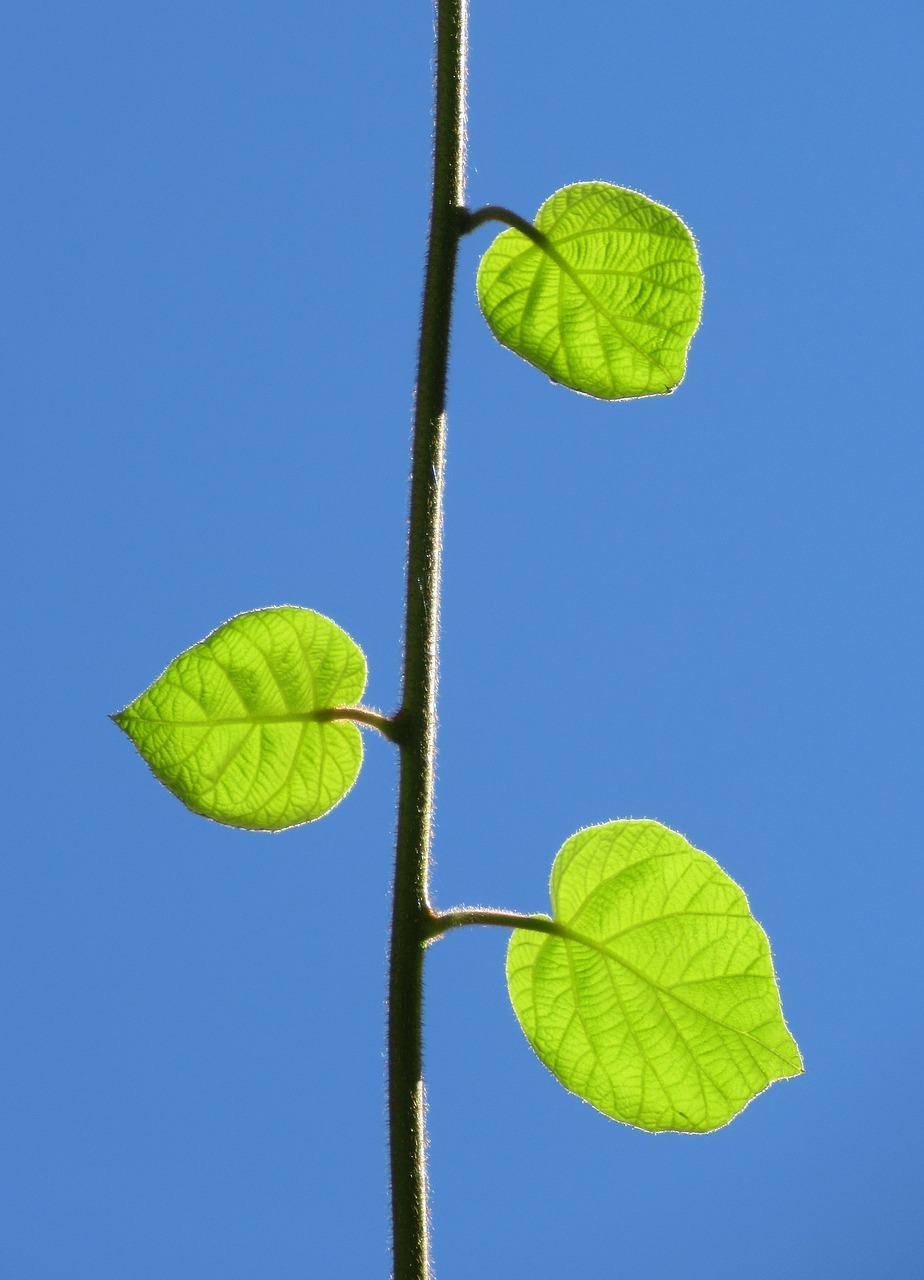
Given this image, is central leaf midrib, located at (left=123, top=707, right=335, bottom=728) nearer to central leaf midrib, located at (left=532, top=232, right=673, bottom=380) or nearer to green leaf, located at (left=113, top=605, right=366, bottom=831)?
green leaf, located at (left=113, top=605, right=366, bottom=831)

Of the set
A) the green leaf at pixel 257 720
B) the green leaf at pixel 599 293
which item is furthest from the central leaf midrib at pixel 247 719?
the green leaf at pixel 599 293

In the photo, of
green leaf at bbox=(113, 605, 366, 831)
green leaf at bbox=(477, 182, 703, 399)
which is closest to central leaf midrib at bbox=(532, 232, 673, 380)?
green leaf at bbox=(477, 182, 703, 399)

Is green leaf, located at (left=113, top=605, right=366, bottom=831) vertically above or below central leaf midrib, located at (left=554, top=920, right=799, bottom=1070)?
above

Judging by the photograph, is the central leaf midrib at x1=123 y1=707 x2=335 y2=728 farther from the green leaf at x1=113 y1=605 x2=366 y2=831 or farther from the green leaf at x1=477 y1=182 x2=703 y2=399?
the green leaf at x1=477 y1=182 x2=703 y2=399

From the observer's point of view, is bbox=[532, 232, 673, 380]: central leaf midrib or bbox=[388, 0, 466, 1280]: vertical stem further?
bbox=[532, 232, 673, 380]: central leaf midrib

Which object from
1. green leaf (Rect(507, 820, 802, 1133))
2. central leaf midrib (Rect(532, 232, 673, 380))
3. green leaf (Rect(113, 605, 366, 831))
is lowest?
green leaf (Rect(507, 820, 802, 1133))

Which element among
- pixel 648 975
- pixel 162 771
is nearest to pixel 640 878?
pixel 648 975

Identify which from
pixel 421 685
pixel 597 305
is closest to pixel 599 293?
pixel 597 305
